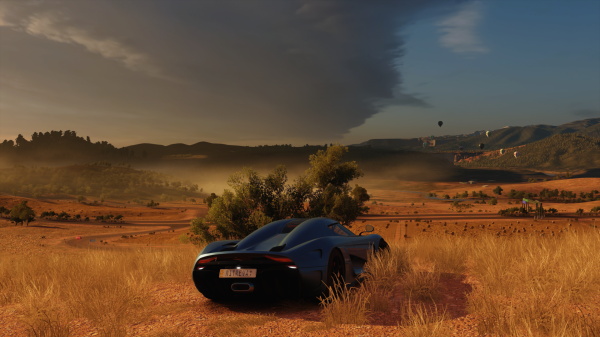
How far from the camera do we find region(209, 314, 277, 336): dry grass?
4.39 m

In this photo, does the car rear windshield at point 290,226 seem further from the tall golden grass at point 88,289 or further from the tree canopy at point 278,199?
the tree canopy at point 278,199

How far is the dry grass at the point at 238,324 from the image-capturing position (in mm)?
4391

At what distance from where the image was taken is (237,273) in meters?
5.15

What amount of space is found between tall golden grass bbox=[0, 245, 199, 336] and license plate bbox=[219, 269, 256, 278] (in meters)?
1.39

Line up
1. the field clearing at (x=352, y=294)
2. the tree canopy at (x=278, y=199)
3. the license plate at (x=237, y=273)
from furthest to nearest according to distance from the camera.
A: the tree canopy at (x=278, y=199)
the license plate at (x=237, y=273)
the field clearing at (x=352, y=294)

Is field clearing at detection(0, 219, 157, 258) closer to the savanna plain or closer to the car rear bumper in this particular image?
the savanna plain

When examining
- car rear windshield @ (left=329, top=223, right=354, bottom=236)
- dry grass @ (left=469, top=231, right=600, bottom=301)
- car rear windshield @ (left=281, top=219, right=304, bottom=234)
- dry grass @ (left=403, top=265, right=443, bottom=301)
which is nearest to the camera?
dry grass @ (left=469, top=231, right=600, bottom=301)

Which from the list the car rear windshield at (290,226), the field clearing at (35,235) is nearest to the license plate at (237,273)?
the car rear windshield at (290,226)

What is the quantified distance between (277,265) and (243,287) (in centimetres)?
64

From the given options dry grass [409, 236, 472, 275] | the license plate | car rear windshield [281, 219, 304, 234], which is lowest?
dry grass [409, 236, 472, 275]

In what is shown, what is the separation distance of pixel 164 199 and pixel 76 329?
A: 4941 inches

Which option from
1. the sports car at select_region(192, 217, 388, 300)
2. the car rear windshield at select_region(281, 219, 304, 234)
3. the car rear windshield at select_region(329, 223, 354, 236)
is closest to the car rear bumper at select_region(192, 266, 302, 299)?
the sports car at select_region(192, 217, 388, 300)

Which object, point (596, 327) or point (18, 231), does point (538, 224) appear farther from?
point (18, 231)

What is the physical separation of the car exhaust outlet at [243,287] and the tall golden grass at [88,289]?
4.90ft
